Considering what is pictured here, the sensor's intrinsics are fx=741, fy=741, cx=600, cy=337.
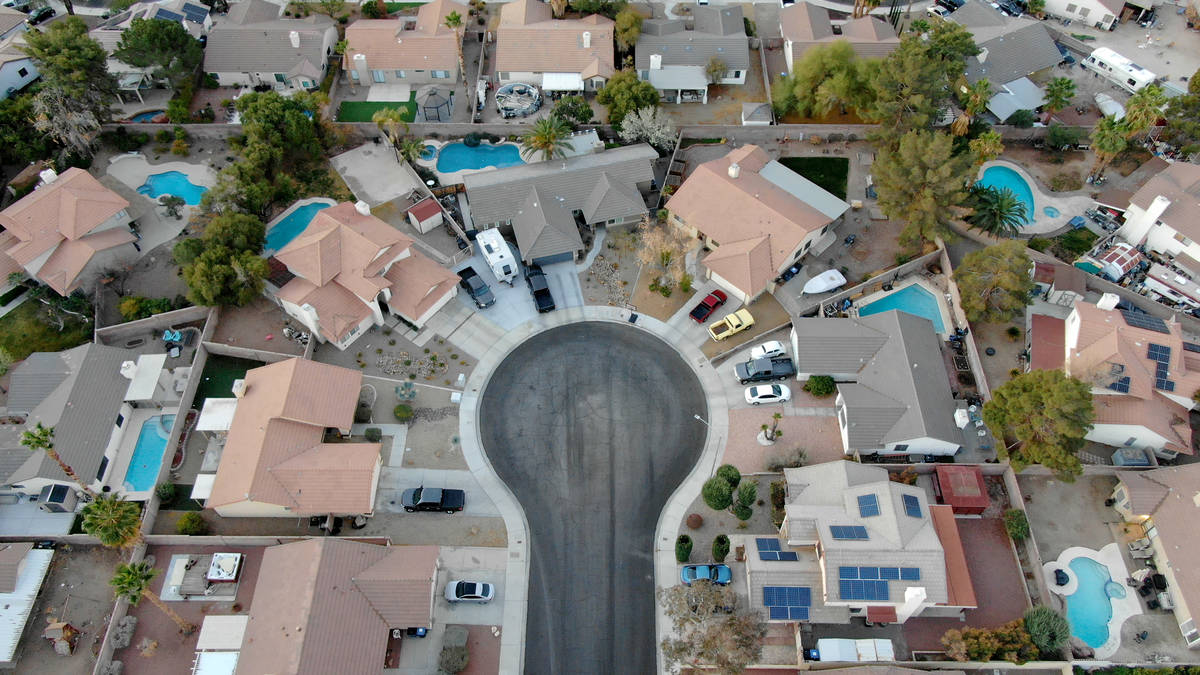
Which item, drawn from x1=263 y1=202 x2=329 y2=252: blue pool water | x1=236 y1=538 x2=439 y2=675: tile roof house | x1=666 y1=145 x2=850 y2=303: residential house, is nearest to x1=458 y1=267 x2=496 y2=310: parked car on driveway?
x1=263 y1=202 x2=329 y2=252: blue pool water

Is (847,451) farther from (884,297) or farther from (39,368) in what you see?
(39,368)

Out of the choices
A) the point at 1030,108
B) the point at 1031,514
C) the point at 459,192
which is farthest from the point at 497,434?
the point at 1030,108

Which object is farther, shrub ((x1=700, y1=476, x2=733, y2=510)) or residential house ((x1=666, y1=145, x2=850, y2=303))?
residential house ((x1=666, y1=145, x2=850, y2=303))

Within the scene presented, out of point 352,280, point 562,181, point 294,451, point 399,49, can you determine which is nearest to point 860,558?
point 294,451

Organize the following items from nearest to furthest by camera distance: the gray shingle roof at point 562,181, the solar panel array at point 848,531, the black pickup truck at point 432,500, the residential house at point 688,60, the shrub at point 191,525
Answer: the solar panel array at point 848,531 → the shrub at point 191,525 → the black pickup truck at point 432,500 → the gray shingle roof at point 562,181 → the residential house at point 688,60

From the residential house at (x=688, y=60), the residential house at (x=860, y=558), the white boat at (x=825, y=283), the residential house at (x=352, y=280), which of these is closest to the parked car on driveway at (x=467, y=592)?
the residential house at (x=860, y=558)

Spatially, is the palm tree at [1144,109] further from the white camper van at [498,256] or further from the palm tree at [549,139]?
the white camper van at [498,256]

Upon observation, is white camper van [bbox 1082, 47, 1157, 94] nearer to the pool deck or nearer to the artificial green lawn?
the pool deck
